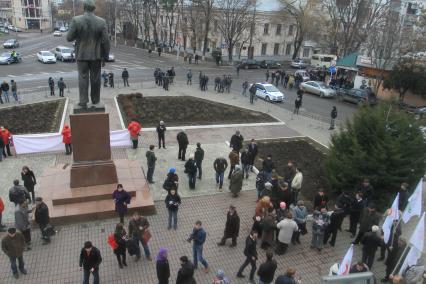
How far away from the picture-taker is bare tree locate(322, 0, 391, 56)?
38.6m

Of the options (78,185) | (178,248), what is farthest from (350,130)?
(78,185)

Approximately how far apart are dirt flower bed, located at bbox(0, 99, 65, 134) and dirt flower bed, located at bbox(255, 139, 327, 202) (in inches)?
425

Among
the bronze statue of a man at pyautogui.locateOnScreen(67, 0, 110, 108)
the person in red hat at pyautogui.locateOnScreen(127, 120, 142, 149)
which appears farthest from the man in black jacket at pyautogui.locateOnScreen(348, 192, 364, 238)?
the person in red hat at pyautogui.locateOnScreen(127, 120, 142, 149)

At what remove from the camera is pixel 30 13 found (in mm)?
113062

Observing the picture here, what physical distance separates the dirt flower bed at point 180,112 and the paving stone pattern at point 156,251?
10240 mm

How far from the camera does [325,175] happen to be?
14.5m

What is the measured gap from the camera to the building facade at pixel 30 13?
111 metres

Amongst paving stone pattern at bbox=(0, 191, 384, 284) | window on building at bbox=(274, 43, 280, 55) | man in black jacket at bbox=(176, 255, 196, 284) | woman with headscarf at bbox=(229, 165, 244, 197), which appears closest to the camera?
man in black jacket at bbox=(176, 255, 196, 284)

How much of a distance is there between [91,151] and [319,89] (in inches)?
1075

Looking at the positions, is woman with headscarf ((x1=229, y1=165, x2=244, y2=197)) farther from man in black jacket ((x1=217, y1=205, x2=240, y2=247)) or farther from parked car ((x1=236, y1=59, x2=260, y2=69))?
parked car ((x1=236, y1=59, x2=260, y2=69))

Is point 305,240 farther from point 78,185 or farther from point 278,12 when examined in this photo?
point 278,12

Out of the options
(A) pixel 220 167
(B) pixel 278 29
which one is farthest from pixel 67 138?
(B) pixel 278 29

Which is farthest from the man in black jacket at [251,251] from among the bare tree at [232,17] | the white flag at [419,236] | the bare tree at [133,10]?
the bare tree at [133,10]

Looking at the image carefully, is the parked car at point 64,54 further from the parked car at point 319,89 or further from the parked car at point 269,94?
the parked car at point 319,89
